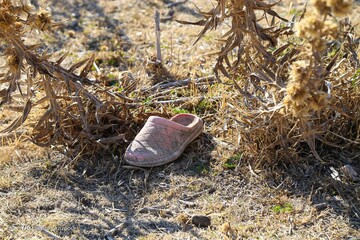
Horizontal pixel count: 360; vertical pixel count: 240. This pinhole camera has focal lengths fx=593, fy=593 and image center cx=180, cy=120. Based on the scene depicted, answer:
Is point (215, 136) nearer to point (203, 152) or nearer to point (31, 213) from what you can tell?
point (203, 152)

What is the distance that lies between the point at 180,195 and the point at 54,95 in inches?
38.4

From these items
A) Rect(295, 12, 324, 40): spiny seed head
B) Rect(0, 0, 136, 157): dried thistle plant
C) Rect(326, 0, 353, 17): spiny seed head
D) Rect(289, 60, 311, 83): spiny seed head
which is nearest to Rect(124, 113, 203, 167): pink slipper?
Rect(0, 0, 136, 157): dried thistle plant

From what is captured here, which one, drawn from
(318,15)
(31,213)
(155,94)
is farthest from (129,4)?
(318,15)

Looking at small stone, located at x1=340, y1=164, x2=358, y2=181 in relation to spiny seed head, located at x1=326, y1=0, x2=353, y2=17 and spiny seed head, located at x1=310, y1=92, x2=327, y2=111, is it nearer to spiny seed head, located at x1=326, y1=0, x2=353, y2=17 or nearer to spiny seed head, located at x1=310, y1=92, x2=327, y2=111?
spiny seed head, located at x1=310, y1=92, x2=327, y2=111

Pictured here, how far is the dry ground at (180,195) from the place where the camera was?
3.09 meters

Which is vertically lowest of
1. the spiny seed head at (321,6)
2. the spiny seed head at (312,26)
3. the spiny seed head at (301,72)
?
the spiny seed head at (301,72)

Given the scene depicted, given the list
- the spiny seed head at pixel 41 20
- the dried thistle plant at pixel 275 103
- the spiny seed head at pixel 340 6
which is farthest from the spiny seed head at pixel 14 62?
the spiny seed head at pixel 340 6

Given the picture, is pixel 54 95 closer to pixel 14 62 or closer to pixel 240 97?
pixel 14 62

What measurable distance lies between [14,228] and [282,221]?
4.63ft

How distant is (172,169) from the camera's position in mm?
3592

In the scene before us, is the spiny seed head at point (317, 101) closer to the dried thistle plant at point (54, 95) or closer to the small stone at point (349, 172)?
the small stone at point (349, 172)

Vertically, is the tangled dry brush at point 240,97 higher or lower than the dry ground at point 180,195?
higher

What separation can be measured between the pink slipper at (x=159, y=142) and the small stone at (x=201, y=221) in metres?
0.56

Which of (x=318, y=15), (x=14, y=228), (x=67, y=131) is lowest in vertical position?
(x=14, y=228)
